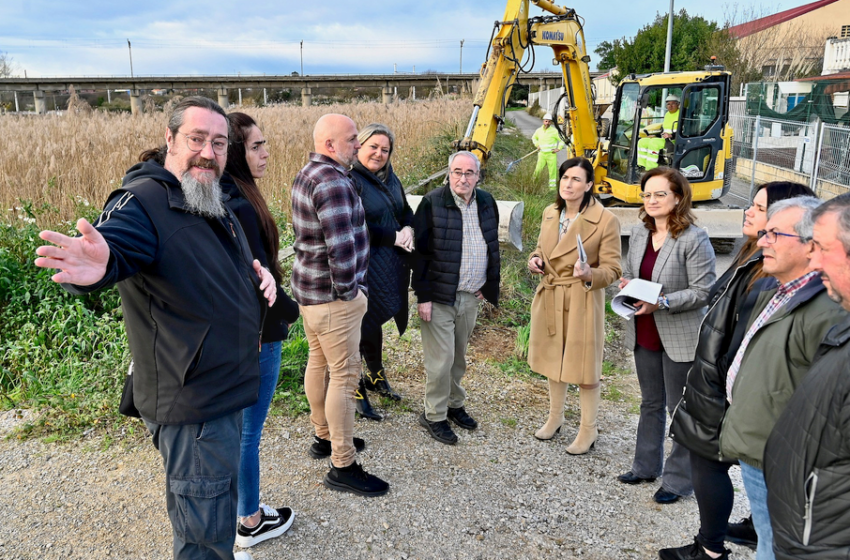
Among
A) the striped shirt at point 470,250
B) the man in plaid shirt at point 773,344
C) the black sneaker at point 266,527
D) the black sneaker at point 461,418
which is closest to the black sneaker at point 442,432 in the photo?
the black sneaker at point 461,418

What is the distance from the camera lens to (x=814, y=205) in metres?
2.36

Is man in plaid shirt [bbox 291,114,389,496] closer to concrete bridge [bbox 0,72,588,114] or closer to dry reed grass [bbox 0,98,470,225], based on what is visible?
dry reed grass [bbox 0,98,470,225]

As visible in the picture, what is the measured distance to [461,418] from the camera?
4.35 m

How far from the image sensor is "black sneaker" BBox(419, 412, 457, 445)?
4.10 m

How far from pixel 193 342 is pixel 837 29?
47778 millimetres

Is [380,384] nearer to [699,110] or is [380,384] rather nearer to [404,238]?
[404,238]

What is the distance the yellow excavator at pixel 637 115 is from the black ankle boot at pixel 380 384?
4835mm

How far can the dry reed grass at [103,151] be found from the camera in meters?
6.61

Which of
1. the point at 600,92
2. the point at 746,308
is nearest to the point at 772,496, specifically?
the point at 746,308

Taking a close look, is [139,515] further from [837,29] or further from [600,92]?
[837,29]

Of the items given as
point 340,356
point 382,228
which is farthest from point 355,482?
point 382,228

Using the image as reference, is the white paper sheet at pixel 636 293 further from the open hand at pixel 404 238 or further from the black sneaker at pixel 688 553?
the open hand at pixel 404 238

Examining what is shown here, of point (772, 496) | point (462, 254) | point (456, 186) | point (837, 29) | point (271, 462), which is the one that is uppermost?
point (837, 29)

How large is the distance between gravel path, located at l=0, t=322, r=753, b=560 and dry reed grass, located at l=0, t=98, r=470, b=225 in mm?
3294
